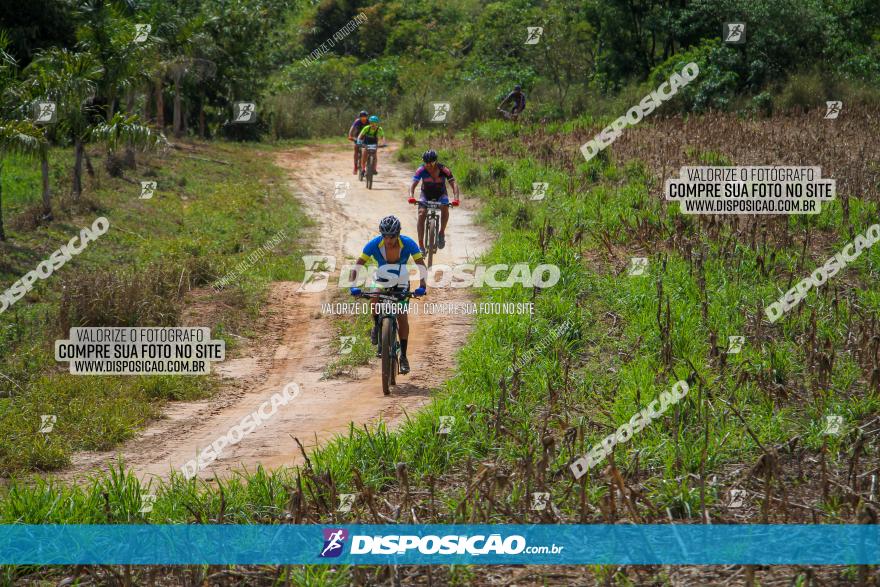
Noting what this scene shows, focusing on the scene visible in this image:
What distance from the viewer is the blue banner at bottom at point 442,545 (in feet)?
20.4

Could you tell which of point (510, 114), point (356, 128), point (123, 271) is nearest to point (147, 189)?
point (356, 128)

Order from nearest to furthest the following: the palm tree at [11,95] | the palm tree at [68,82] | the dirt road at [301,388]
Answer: the dirt road at [301,388] → the palm tree at [11,95] → the palm tree at [68,82]

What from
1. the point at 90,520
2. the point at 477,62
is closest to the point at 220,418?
the point at 90,520

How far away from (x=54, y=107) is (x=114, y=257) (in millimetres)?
3786

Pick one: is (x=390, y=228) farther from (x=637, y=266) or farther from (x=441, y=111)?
(x=441, y=111)

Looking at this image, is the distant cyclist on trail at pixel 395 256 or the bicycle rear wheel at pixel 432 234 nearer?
the distant cyclist on trail at pixel 395 256

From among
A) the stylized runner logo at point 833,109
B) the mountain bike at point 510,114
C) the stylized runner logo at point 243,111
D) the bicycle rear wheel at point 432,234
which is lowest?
the bicycle rear wheel at point 432,234

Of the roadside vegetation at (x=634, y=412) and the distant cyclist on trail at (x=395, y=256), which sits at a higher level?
the distant cyclist on trail at (x=395, y=256)

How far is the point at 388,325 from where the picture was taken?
10344 millimetres

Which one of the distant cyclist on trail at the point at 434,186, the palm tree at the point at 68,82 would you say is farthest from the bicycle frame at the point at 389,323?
the palm tree at the point at 68,82

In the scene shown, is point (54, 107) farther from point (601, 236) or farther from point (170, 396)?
point (601, 236)

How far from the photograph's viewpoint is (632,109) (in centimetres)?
2920

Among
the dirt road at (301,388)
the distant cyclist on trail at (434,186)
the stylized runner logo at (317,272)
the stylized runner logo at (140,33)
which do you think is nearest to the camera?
the dirt road at (301,388)

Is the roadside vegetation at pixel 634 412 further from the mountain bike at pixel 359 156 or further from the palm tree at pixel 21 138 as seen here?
the mountain bike at pixel 359 156
